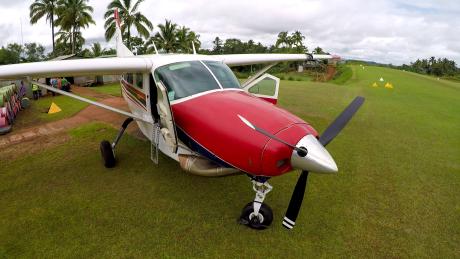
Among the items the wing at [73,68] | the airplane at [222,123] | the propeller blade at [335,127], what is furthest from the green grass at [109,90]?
the propeller blade at [335,127]

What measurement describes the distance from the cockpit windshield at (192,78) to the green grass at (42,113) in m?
9.07

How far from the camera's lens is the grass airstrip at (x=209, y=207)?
4.69 m

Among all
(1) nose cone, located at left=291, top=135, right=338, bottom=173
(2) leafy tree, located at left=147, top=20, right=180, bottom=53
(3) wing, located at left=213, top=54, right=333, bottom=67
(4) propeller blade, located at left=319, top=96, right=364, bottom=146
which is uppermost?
(2) leafy tree, located at left=147, top=20, right=180, bottom=53

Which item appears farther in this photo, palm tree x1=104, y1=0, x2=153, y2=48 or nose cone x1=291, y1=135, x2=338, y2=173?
palm tree x1=104, y1=0, x2=153, y2=48

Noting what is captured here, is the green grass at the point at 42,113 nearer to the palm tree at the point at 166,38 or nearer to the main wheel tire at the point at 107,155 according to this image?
the main wheel tire at the point at 107,155

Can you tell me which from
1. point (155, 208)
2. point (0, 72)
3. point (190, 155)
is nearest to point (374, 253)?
point (190, 155)

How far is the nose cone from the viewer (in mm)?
3779

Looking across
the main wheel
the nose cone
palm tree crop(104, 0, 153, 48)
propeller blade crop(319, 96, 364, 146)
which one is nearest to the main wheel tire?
the main wheel

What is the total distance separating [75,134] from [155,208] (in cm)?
611

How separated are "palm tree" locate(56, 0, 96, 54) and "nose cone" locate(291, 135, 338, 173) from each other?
128 feet

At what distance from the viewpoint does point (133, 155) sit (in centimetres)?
846

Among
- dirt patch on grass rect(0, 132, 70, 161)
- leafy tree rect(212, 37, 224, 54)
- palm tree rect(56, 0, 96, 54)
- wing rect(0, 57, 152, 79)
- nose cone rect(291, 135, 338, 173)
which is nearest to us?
nose cone rect(291, 135, 338, 173)

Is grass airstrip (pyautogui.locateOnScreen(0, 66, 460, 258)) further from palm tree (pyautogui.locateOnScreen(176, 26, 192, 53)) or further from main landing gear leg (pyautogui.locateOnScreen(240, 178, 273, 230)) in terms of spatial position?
palm tree (pyautogui.locateOnScreen(176, 26, 192, 53))

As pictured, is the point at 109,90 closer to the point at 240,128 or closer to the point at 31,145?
the point at 31,145
